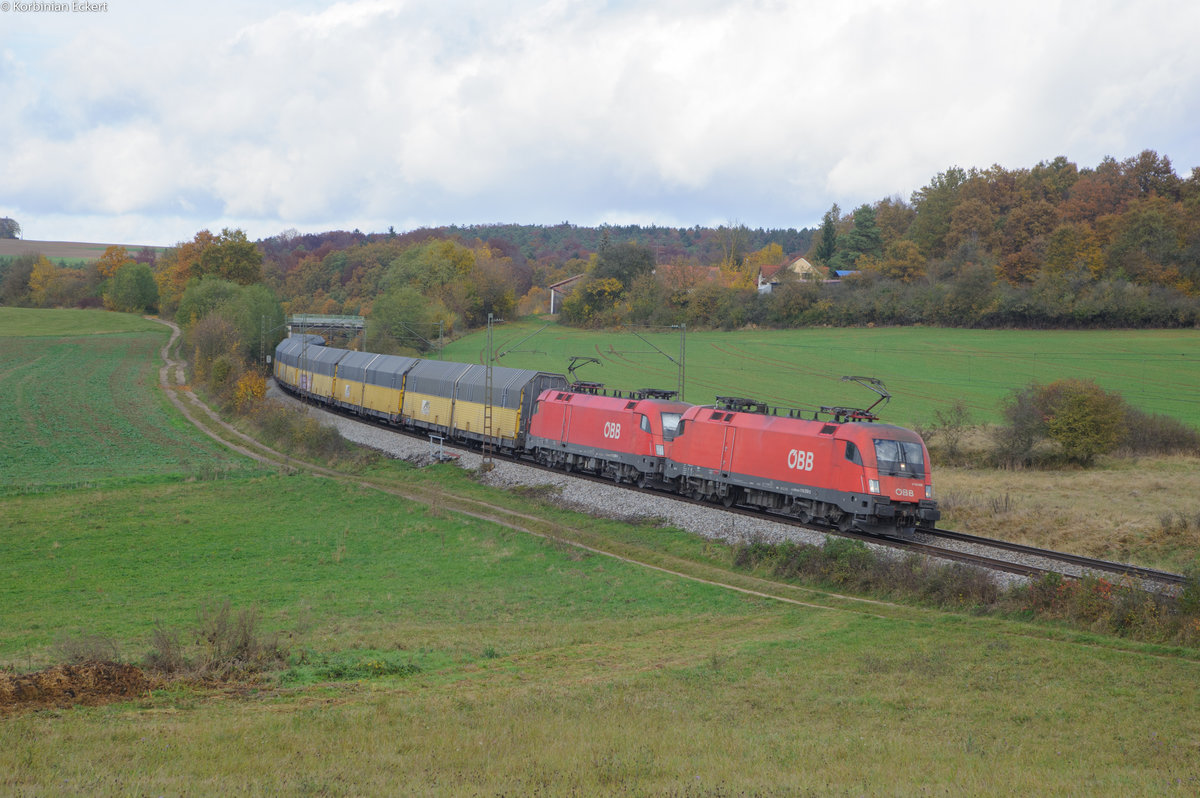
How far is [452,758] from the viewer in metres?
10.4

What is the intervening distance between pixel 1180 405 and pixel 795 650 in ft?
161

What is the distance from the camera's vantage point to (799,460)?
92.1 feet

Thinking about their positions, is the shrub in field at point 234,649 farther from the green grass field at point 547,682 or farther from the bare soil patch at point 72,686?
the bare soil patch at point 72,686

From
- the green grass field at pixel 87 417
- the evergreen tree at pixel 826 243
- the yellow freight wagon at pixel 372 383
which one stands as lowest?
the green grass field at pixel 87 417

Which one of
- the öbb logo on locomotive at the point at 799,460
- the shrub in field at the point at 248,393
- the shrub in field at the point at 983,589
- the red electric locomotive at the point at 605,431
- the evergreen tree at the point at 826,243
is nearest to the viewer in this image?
the shrub in field at the point at 983,589

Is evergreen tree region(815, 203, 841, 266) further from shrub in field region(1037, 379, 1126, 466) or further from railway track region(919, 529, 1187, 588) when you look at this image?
railway track region(919, 529, 1187, 588)

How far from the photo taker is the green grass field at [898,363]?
61.1 m

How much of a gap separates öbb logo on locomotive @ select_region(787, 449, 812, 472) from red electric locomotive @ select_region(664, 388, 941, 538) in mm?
32

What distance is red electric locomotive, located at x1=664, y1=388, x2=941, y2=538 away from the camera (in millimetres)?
25922

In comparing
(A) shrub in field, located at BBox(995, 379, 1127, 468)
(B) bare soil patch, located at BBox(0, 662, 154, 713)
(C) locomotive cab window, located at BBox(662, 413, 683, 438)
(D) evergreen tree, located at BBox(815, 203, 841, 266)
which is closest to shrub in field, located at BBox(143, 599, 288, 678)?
(B) bare soil patch, located at BBox(0, 662, 154, 713)

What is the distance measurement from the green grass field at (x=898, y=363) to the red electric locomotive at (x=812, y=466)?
23292mm

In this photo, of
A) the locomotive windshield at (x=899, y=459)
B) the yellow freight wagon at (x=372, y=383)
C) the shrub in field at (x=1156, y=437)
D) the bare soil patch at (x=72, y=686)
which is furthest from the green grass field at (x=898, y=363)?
the bare soil patch at (x=72, y=686)


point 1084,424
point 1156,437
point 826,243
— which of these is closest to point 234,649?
point 1084,424

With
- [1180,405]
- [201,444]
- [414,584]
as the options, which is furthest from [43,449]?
[1180,405]
